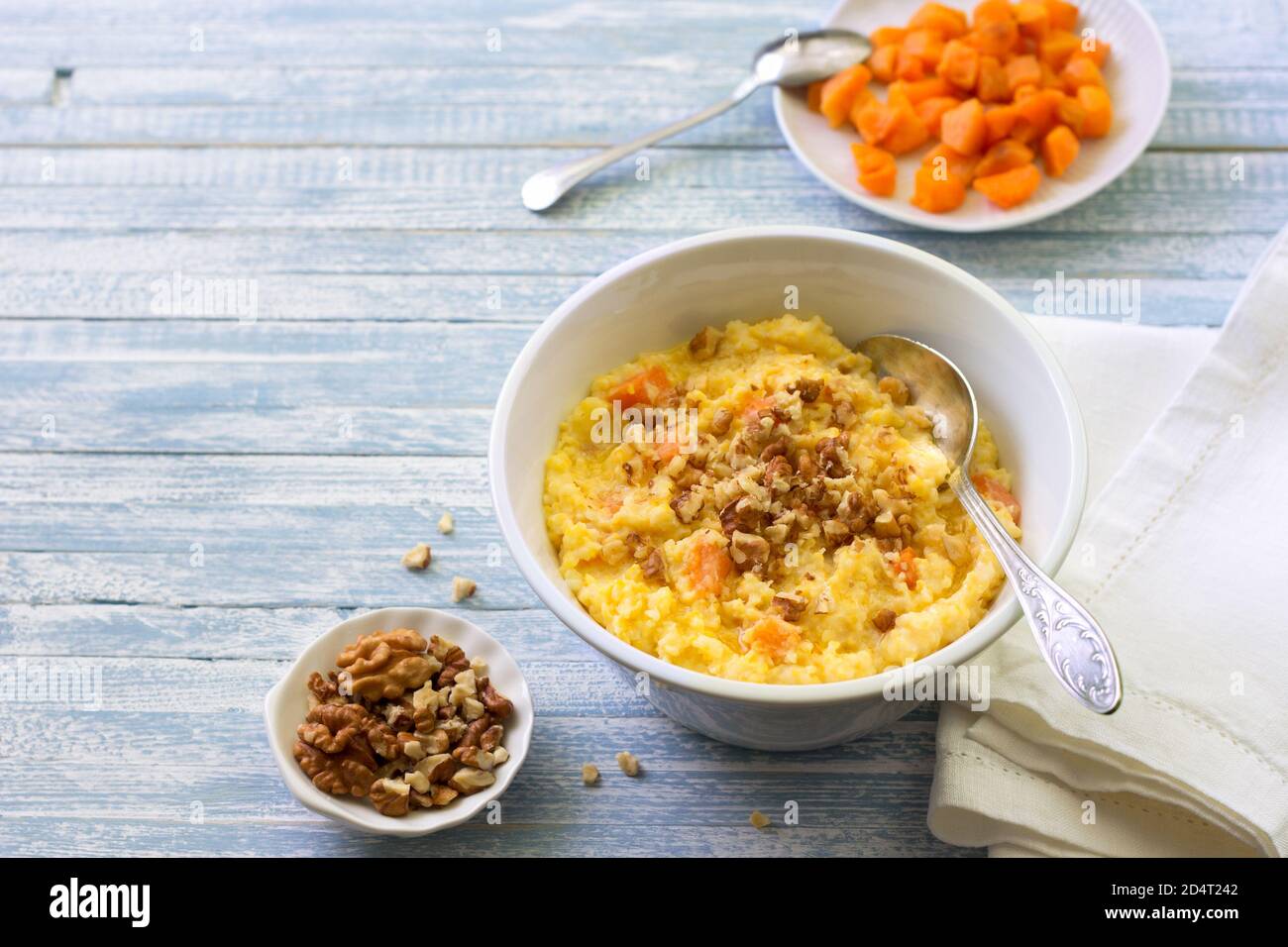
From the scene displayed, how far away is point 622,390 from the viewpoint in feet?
7.95

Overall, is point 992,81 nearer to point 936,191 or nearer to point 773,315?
point 936,191

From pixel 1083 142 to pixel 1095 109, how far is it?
96mm

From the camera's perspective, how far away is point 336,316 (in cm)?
312

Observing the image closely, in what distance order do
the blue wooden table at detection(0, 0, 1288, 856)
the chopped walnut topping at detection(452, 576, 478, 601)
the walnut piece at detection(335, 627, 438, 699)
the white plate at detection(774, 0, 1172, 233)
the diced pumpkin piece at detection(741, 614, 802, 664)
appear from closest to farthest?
1. the diced pumpkin piece at detection(741, 614, 802, 664)
2. the walnut piece at detection(335, 627, 438, 699)
3. the blue wooden table at detection(0, 0, 1288, 856)
4. the chopped walnut topping at detection(452, 576, 478, 601)
5. the white plate at detection(774, 0, 1172, 233)

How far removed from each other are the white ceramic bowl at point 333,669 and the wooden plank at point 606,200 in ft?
3.98

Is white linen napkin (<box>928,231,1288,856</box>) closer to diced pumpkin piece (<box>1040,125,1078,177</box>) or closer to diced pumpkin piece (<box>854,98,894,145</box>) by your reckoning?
diced pumpkin piece (<box>1040,125,1078,177</box>)

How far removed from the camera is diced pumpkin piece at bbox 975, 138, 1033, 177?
10.4 feet

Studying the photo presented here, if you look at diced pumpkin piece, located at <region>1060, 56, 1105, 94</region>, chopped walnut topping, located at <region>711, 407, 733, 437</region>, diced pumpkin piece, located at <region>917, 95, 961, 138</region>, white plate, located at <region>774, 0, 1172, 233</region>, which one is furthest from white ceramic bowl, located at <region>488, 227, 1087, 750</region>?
diced pumpkin piece, located at <region>1060, 56, 1105, 94</region>

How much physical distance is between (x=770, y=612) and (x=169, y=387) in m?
1.76

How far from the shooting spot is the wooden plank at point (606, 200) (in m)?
3.21

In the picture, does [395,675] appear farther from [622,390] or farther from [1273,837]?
[1273,837]

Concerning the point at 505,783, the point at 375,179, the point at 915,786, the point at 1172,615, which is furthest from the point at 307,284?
the point at 1172,615

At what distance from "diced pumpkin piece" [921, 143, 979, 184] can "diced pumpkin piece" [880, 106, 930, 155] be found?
79 millimetres

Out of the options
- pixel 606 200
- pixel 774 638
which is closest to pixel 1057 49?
pixel 606 200
